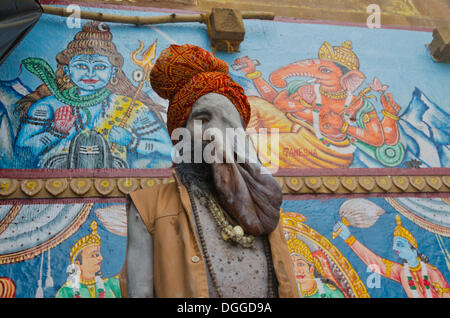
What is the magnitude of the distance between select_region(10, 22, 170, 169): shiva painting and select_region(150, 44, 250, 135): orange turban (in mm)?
1254

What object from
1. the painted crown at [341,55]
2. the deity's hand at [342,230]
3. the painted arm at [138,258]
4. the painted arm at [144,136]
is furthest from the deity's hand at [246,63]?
the painted arm at [138,258]

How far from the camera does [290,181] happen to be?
2936 mm

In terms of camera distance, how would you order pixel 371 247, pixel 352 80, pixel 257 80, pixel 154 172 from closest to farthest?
pixel 371 247 < pixel 154 172 < pixel 257 80 < pixel 352 80

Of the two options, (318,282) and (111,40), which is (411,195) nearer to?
(318,282)

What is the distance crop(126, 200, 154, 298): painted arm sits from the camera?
1.34 meters

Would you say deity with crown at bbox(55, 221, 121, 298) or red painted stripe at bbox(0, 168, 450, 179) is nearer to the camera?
deity with crown at bbox(55, 221, 121, 298)

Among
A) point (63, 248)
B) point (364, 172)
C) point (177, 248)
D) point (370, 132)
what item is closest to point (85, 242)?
point (63, 248)

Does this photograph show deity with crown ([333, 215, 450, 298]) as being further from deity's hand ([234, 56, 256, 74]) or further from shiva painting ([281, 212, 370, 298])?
deity's hand ([234, 56, 256, 74])

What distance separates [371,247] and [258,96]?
1458mm

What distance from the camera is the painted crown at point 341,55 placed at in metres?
3.77

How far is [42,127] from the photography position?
2914 millimetres

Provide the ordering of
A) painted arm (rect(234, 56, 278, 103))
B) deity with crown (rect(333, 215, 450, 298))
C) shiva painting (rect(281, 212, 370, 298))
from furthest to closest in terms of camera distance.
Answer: painted arm (rect(234, 56, 278, 103))
deity with crown (rect(333, 215, 450, 298))
shiva painting (rect(281, 212, 370, 298))

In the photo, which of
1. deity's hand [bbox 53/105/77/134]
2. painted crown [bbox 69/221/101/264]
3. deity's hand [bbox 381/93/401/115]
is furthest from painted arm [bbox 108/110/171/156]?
deity's hand [bbox 381/93/401/115]

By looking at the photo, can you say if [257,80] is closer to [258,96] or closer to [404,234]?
[258,96]
